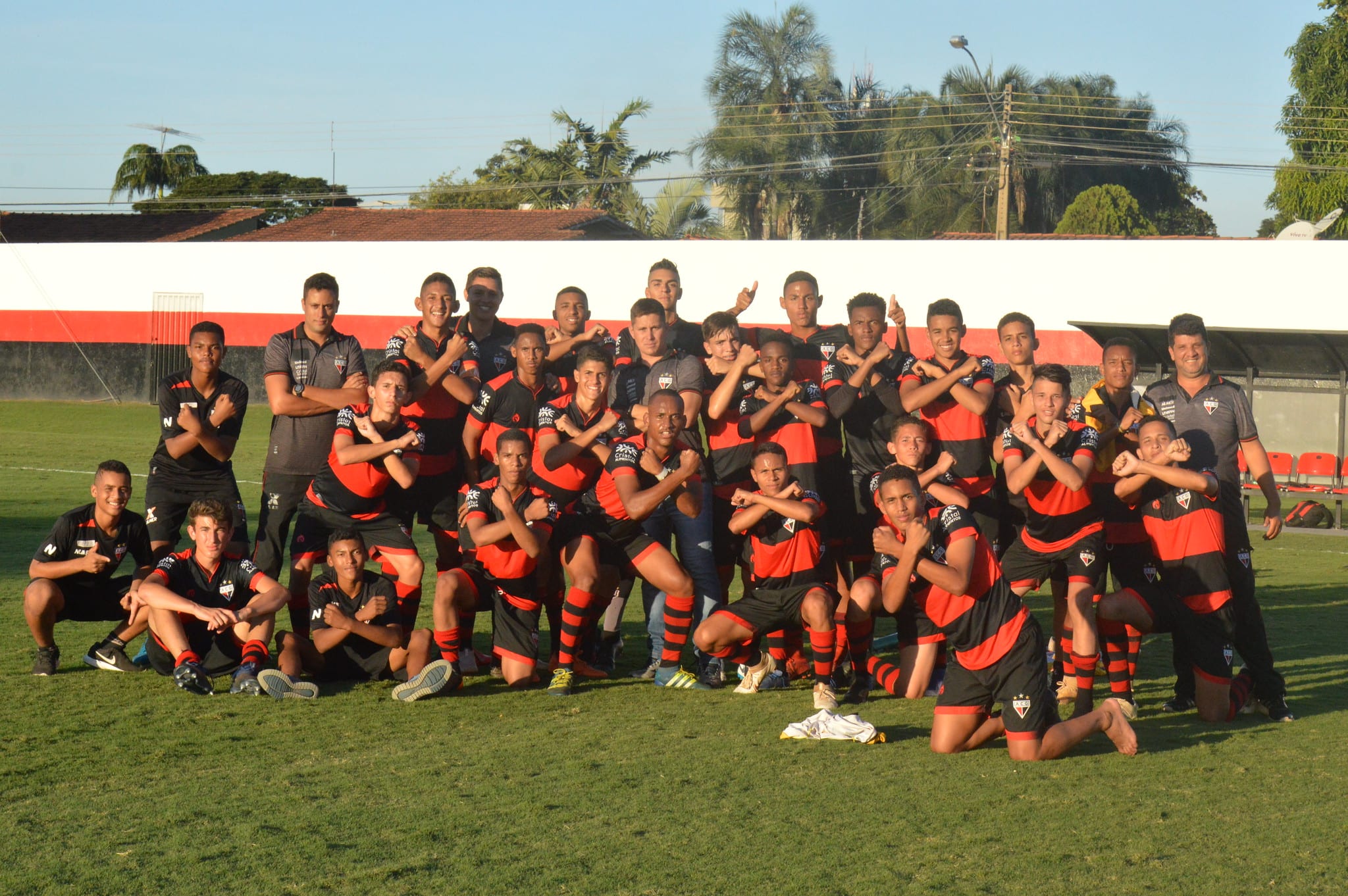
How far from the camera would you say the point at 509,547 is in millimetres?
6754

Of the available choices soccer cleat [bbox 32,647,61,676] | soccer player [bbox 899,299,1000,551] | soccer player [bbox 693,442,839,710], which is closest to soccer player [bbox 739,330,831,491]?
soccer player [bbox 693,442,839,710]

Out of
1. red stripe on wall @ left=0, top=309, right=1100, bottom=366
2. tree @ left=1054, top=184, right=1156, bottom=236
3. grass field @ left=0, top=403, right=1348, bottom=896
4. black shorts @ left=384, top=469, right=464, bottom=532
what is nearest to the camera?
grass field @ left=0, top=403, right=1348, bottom=896

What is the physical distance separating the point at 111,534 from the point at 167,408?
30.0 inches

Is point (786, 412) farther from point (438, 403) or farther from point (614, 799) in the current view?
point (614, 799)

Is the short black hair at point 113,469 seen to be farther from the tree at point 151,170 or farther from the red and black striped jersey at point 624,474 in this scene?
the tree at point 151,170

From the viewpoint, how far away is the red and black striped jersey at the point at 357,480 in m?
6.86

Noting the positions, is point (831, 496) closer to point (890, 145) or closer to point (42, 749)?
point (42, 749)

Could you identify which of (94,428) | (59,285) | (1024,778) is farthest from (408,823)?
(59,285)

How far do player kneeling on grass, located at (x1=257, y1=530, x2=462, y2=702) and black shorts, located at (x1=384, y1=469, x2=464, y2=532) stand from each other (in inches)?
20.7

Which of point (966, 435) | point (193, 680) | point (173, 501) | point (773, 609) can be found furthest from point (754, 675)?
point (173, 501)

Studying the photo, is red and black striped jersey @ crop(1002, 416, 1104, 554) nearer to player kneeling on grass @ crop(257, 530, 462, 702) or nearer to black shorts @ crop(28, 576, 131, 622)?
player kneeling on grass @ crop(257, 530, 462, 702)

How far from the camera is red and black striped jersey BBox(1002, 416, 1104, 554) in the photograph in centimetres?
645

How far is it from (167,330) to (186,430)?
923 inches

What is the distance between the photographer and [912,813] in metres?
4.64
